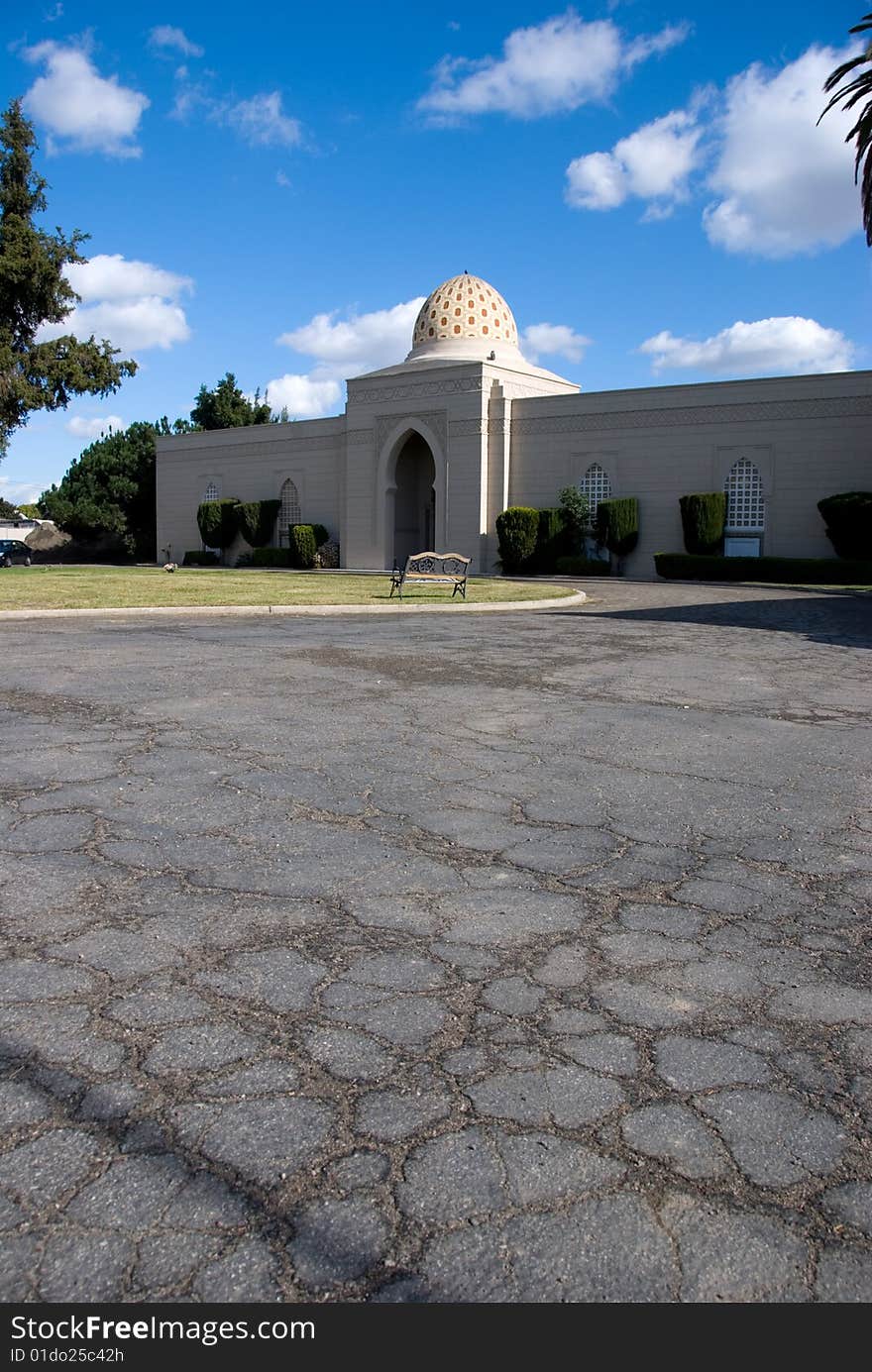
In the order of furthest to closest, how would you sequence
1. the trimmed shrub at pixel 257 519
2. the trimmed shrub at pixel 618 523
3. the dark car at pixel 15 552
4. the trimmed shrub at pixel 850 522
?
the trimmed shrub at pixel 257 519, the dark car at pixel 15 552, the trimmed shrub at pixel 618 523, the trimmed shrub at pixel 850 522

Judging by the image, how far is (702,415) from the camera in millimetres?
34188

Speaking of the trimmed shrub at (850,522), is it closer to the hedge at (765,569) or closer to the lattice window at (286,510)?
the hedge at (765,569)

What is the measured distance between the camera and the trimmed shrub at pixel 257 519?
4456cm

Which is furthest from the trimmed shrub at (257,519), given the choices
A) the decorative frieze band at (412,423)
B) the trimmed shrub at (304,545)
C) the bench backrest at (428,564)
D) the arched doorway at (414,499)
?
the bench backrest at (428,564)

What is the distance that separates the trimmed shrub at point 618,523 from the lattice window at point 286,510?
14970 mm

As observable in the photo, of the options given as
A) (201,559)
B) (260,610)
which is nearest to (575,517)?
(201,559)

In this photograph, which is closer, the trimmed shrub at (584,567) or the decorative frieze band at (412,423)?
the trimmed shrub at (584,567)

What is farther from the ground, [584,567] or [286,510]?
[286,510]

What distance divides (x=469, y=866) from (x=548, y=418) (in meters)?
35.2

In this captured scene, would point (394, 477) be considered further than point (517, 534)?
Yes

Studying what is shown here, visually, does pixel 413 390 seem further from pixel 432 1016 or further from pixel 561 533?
pixel 432 1016

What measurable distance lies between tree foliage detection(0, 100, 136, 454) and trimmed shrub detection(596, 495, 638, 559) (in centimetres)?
1844

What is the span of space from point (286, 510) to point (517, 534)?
13.0 meters

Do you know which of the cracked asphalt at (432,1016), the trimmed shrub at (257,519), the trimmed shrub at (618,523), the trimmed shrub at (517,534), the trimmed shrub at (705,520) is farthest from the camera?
the trimmed shrub at (257,519)
